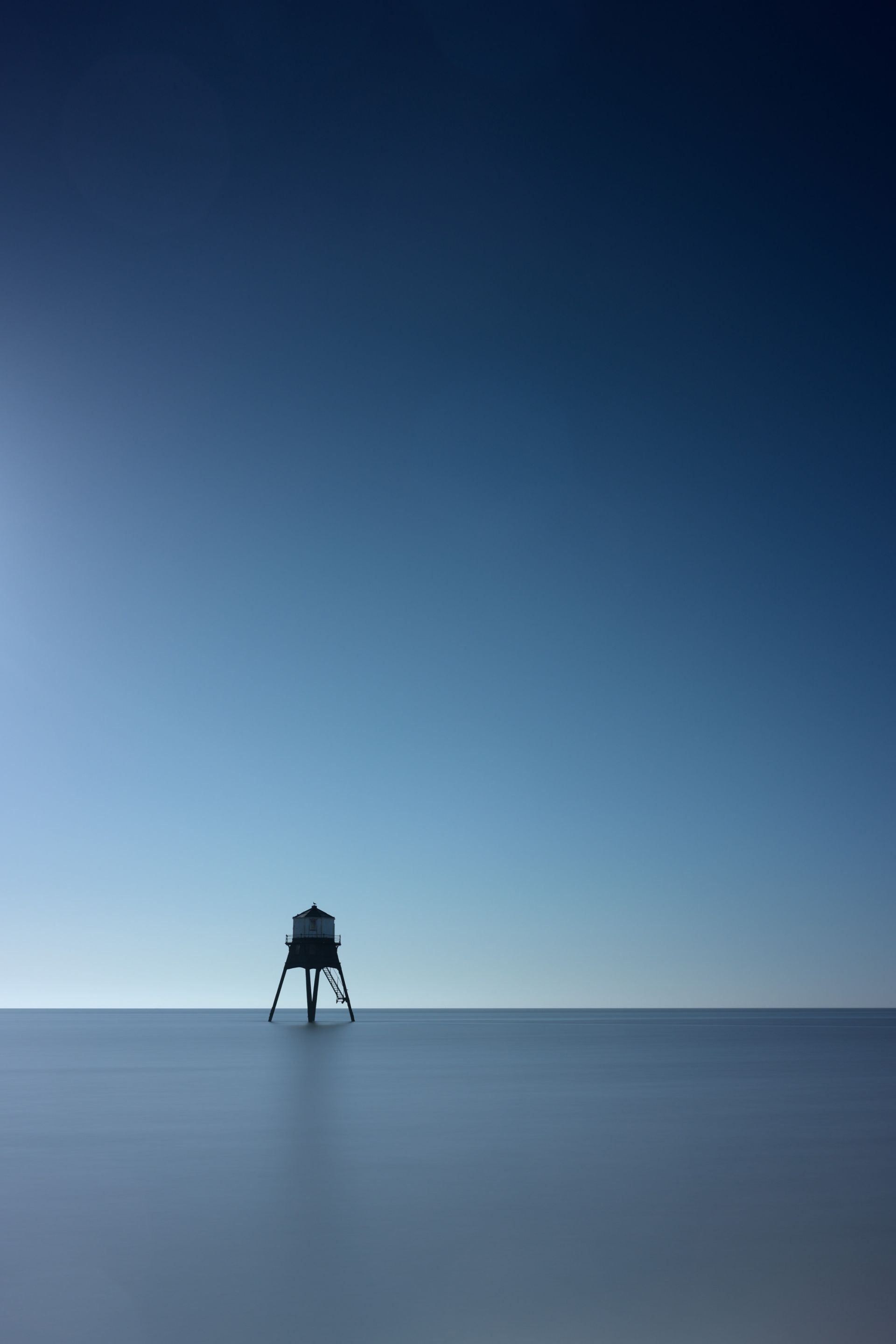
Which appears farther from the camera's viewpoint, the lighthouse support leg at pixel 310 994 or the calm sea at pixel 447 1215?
the lighthouse support leg at pixel 310 994

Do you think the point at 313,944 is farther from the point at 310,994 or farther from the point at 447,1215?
the point at 447,1215

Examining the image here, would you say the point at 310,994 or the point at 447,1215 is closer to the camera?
the point at 447,1215

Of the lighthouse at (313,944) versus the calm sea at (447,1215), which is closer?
the calm sea at (447,1215)

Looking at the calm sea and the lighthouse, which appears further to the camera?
the lighthouse

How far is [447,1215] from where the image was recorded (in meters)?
17.0

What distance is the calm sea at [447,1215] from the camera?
11.6 metres

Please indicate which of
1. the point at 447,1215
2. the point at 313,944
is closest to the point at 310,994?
the point at 313,944

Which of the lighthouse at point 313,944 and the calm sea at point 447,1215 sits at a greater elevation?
the lighthouse at point 313,944

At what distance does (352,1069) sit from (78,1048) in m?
41.5

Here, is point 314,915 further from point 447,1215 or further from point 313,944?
point 447,1215

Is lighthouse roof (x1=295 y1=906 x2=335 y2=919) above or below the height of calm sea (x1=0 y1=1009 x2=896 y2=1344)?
above

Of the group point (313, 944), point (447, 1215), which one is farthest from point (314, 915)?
point (447, 1215)

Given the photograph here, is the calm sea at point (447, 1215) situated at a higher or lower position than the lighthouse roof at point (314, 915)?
lower

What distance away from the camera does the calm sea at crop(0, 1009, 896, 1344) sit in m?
11.6
